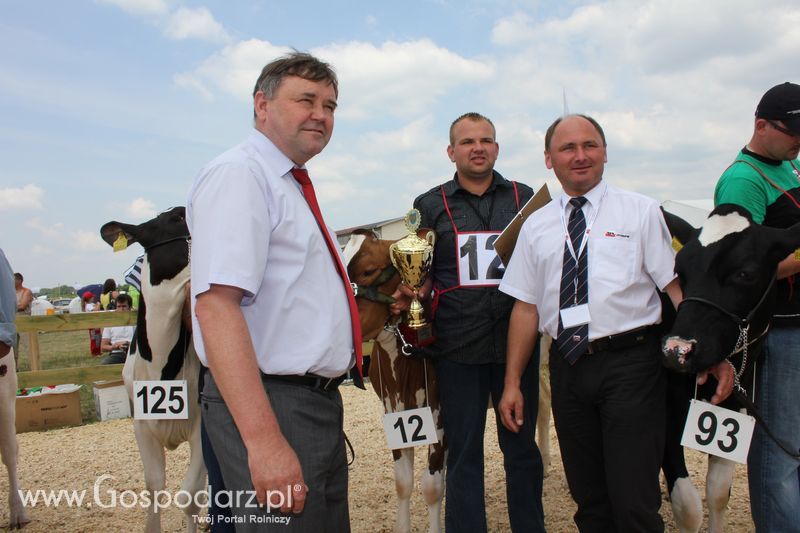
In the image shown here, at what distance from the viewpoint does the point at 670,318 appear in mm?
3291

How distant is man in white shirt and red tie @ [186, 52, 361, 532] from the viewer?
1.60 m

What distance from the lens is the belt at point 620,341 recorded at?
106 inches

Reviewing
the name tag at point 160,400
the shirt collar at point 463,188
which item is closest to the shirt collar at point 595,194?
the shirt collar at point 463,188

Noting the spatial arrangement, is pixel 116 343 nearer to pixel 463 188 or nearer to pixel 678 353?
pixel 463 188

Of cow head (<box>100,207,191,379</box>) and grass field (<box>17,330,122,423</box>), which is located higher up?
cow head (<box>100,207,191,379</box>)

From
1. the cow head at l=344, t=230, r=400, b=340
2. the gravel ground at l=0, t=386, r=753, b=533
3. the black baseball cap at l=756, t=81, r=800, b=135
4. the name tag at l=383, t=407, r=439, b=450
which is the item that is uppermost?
the black baseball cap at l=756, t=81, r=800, b=135

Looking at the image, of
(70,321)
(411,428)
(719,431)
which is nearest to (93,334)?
(70,321)

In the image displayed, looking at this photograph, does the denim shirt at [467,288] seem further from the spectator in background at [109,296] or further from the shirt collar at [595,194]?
the spectator in background at [109,296]

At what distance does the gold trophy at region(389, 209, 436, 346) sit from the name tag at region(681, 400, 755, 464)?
1436 millimetres

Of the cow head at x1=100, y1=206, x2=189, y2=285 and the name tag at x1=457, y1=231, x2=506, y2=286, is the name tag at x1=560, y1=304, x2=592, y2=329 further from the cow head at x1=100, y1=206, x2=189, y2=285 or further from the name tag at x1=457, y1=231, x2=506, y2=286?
the cow head at x1=100, y1=206, x2=189, y2=285

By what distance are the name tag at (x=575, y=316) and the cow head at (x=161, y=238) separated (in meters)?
2.21

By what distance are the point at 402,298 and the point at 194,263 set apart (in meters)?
1.96

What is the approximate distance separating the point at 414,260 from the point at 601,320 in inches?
43.0

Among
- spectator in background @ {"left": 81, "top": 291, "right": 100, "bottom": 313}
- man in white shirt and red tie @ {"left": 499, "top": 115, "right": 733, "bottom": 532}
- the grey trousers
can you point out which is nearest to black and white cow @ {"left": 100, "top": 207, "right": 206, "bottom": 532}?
the grey trousers
